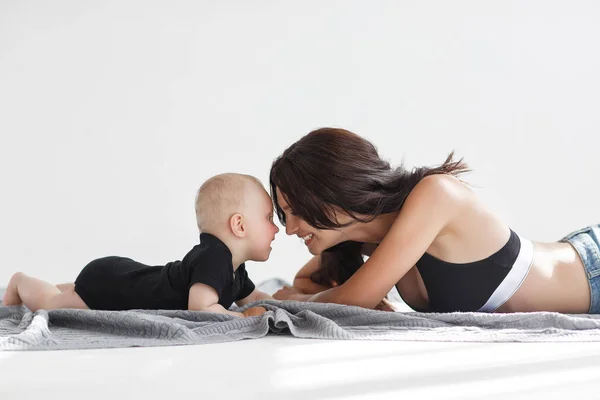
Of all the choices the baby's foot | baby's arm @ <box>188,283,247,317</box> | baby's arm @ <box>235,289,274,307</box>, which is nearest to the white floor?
baby's arm @ <box>188,283,247,317</box>

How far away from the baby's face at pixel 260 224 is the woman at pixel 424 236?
5 cm

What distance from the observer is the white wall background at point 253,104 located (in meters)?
4.23

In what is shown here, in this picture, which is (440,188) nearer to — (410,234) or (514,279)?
(410,234)

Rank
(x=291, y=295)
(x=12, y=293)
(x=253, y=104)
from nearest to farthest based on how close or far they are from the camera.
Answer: (x=12, y=293)
(x=291, y=295)
(x=253, y=104)

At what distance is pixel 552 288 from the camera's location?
2.09 meters

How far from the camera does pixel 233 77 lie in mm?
4359

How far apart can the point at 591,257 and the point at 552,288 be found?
0.50 feet

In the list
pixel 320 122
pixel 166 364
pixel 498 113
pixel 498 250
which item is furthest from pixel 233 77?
pixel 166 364

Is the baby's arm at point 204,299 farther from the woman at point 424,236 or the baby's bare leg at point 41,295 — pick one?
the baby's bare leg at point 41,295

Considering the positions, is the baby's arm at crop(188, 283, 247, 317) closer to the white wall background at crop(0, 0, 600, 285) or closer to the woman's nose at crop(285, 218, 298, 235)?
the woman's nose at crop(285, 218, 298, 235)

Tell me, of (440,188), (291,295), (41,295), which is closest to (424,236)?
(440,188)

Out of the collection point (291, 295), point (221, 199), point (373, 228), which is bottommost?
point (291, 295)

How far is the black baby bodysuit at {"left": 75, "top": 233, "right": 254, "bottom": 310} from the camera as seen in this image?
80.5 inches

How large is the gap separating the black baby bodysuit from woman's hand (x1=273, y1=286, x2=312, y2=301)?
0.20 meters
